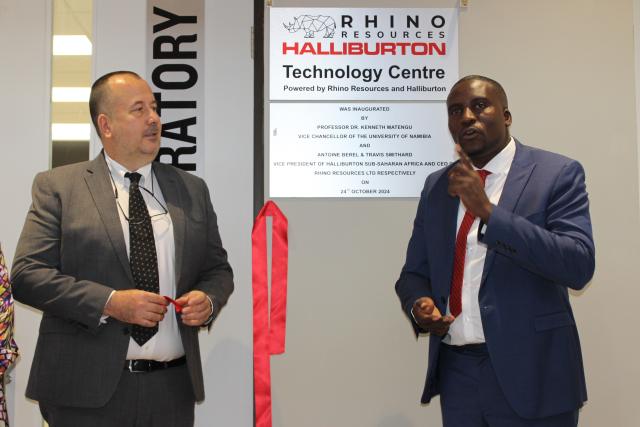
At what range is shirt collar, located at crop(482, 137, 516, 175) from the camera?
2352 millimetres

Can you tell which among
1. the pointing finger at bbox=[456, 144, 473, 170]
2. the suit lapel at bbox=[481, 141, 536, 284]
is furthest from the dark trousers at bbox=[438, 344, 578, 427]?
the pointing finger at bbox=[456, 144, 473, 170]

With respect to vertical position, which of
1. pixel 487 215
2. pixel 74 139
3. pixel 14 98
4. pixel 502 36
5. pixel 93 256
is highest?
pixel 502 36

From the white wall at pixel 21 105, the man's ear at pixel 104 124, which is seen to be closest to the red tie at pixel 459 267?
the man's ear at pixel 104 124

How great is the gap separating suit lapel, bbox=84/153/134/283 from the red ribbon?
3.31ft

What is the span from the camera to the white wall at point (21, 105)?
338 centimetres

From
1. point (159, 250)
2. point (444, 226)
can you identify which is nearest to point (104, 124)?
point (159, 250)

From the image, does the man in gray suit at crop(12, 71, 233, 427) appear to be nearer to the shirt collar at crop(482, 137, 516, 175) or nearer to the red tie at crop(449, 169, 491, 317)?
the red tie at crop(449, 169, 491, 317)

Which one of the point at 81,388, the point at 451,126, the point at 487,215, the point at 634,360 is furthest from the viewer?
the point at 634,360

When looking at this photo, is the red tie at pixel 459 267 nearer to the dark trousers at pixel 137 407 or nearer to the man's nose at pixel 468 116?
the man's nose at pixel 468 116

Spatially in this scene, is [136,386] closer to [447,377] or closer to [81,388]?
[81,388]

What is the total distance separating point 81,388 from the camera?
2.18 m

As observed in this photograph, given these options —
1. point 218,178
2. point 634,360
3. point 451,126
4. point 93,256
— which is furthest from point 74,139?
point 634,360

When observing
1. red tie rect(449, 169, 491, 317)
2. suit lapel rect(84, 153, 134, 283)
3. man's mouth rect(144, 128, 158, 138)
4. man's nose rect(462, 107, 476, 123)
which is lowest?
red tie rect(449, 169, 491, 317)

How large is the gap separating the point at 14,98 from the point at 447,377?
2.67m
